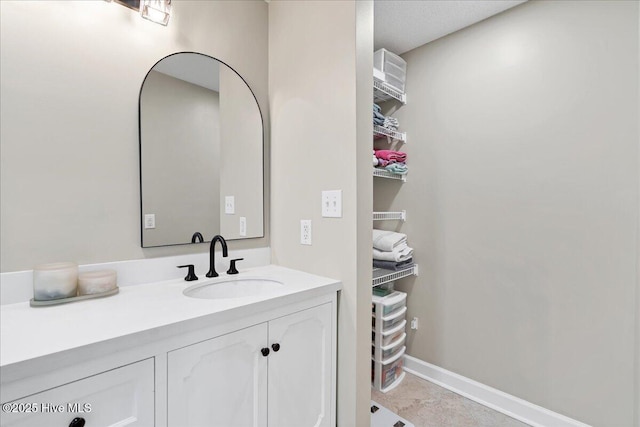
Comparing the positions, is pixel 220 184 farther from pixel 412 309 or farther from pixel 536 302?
pixel 536 302

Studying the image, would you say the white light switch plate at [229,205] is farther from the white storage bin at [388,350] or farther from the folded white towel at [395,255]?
the white storage bin at [388,350]

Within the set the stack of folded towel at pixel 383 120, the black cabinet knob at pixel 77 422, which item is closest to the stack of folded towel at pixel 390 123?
the stack of folded towel at pixel 383 120

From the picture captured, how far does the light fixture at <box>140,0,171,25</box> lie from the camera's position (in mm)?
1248

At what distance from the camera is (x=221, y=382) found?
94cm

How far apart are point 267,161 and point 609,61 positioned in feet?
6.20

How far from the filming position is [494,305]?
1.87 metres

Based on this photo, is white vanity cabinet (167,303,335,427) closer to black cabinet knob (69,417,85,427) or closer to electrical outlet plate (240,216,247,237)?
black cabinet knob (69,417,85,427)

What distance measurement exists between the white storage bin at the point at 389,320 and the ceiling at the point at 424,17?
2.02m

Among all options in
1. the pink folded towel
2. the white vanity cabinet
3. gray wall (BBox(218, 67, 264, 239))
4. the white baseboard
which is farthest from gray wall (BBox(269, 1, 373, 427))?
the white baseboard

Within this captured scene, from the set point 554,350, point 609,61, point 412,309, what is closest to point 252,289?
point 412,309

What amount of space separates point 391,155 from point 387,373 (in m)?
1.59

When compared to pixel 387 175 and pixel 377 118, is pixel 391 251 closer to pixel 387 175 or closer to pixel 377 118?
pixel 387 175

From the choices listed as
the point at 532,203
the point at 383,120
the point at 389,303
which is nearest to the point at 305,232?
the point at 389,303

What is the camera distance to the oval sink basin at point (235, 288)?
52.5 inches
